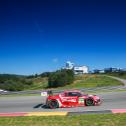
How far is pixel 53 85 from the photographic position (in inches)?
2205

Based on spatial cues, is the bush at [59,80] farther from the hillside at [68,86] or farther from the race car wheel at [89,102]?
the race car wheel at [89,102]

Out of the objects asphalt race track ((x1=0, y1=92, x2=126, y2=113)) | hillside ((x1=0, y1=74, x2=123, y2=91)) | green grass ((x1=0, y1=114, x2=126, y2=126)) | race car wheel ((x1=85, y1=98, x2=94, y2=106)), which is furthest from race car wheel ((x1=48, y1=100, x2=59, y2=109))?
hillside ((x1=0, y1=74, x2=123, y2=91))

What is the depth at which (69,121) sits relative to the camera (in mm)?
13781

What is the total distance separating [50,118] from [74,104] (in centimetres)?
521

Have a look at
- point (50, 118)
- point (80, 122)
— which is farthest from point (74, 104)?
point (80, 122)

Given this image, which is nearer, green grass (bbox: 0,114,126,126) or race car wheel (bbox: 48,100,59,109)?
green grass (bbox: 0,114,126,126)

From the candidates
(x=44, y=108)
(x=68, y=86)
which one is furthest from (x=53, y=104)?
(x=68, y=86)

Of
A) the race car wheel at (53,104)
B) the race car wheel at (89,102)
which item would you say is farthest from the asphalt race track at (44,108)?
the race car wheel at (89,102)

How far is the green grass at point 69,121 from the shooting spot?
12992 mm

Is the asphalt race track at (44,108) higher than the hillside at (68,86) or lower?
lower

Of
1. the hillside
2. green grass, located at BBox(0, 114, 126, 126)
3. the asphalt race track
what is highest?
the hillside

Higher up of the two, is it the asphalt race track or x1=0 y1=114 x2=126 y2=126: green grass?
the asphalt race track

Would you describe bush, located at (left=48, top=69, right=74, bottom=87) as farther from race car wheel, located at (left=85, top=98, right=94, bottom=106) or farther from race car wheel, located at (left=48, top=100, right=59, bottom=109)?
race car wheel, located at (left=85, top=98, right=94, bottom=106)

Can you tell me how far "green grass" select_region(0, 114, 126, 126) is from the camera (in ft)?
42.6
